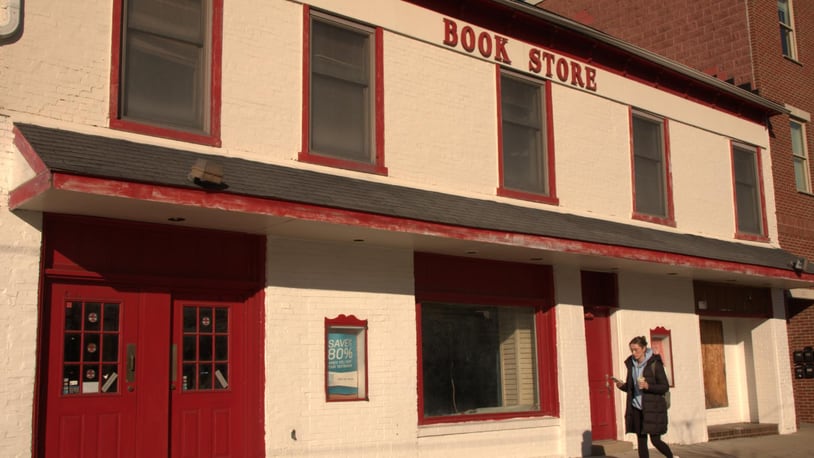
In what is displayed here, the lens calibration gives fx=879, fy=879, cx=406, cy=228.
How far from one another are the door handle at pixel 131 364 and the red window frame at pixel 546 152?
6.15 metres

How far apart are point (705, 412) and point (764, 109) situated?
7.00m

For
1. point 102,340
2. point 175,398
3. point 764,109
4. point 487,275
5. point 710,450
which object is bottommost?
point 710,450

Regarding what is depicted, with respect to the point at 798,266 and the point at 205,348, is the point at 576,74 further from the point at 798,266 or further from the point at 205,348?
the point at 205,348

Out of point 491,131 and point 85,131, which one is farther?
point 491,131

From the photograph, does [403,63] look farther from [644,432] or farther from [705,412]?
[705,412]

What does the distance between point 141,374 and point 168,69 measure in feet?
11.4

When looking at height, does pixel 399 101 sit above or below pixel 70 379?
above

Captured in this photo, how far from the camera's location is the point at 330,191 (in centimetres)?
1038

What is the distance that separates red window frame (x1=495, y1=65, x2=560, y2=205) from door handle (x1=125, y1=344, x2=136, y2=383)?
6153 mm

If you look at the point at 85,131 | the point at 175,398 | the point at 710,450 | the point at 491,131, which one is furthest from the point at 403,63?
the point at 710,450

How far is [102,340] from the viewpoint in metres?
9.33

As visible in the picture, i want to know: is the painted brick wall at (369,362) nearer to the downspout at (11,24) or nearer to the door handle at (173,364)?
the door handle at (173,364)

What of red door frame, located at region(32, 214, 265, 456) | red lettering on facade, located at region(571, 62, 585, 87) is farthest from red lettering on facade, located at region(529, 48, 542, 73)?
red door frame, located at region(32, 214, 265, 456)

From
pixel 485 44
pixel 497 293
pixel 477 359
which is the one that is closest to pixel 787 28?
pixel 485 44
